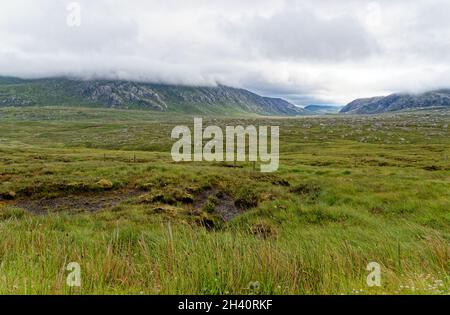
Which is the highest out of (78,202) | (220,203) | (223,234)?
(223,234)

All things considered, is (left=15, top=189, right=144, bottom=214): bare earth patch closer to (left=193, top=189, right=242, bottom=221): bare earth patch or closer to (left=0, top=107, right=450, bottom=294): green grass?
(left=0, top=107, right=450, bottom=294): green grass

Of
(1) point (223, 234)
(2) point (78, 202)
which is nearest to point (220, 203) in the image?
(2) point (78, 202)

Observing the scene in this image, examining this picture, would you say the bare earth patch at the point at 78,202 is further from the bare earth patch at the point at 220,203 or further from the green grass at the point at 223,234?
the bare earth patch at the point at 220,203

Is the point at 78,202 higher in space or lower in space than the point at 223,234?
lower

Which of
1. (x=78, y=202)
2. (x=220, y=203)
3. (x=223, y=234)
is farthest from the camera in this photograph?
(x=220, y=203)

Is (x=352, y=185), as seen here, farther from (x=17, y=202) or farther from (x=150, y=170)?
(x=17, y=202)

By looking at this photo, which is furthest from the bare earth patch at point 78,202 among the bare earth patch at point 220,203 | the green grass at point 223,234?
the bare earth patch at point 220,203

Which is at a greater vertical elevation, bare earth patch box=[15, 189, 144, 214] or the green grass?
the green grass

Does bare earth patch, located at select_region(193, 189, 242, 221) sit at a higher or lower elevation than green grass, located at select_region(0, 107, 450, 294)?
lower

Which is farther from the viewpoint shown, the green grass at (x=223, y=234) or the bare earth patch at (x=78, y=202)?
the bare earth patch at (x=78, y=202)

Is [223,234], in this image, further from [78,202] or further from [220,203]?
[78,202]

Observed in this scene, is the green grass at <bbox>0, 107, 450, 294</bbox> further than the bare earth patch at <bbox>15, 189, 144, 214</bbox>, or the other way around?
the bare earth patch at <bbox>15, 189, 144, 214</bbox>

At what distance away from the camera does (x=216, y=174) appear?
26.9 meters

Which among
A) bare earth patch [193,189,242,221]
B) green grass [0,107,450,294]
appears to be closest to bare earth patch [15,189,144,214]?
green grass [0,107,450,294]
